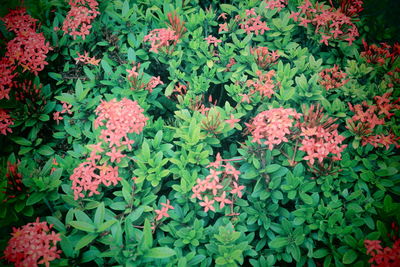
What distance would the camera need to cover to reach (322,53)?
2.85 metres

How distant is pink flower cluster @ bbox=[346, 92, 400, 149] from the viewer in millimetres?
2204

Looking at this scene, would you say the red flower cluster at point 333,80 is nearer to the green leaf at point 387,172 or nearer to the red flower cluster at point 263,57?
the red flower cluster at point 263,57

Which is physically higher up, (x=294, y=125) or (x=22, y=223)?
(x=294, y=125)

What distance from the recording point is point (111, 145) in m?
2.12

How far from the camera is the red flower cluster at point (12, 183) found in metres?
2.13

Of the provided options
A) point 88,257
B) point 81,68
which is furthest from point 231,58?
point 88,257

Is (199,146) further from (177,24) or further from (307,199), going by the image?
(177,24)

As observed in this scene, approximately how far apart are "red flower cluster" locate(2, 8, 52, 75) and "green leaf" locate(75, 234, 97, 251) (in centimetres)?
158

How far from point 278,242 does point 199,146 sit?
0.95 m

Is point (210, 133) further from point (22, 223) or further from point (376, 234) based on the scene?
point (22, 223)

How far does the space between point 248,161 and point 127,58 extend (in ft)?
5.44

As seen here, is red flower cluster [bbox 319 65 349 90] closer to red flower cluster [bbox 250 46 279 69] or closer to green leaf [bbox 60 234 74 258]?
red flower cluster [bbox 250 46 279 69]

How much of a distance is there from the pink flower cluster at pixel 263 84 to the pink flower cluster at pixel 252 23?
0.46m

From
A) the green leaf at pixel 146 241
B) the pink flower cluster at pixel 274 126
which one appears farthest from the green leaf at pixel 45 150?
the pink flower cluster at pixel 274 126
